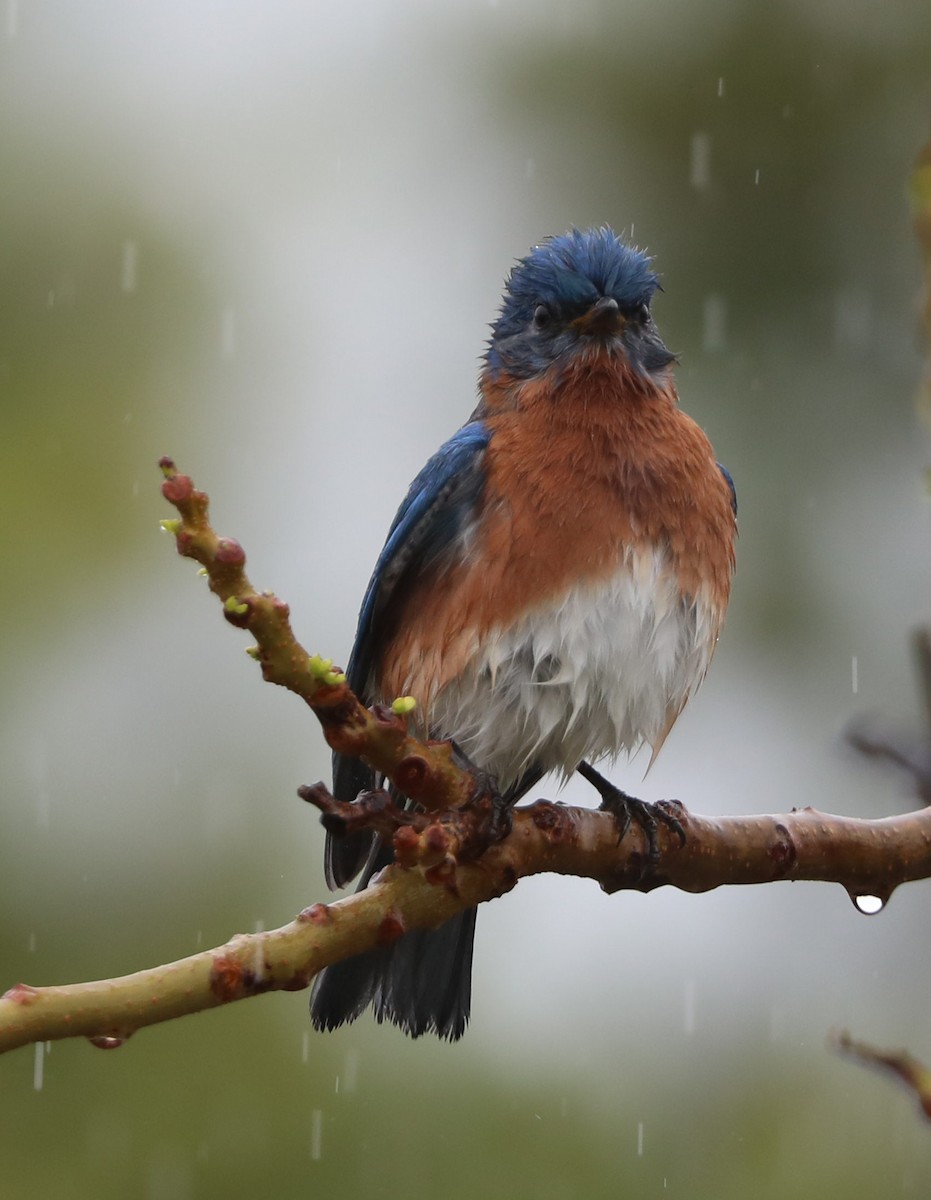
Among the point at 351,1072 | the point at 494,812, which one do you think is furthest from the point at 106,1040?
the point at 351,1072

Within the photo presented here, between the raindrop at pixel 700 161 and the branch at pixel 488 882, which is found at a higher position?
the raindrop at pixel 700 161

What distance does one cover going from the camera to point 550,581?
394 cm

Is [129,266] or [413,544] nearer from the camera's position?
[413,544]

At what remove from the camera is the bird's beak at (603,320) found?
4.41 meters

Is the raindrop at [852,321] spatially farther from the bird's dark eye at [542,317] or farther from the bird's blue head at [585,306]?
the bird's dark eye at [542,317]

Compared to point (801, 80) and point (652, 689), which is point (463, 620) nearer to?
point (652, 689)

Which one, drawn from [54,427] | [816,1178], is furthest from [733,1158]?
[54,427]

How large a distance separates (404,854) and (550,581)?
1.21 metres

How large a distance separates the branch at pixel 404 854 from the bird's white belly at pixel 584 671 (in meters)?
0.44

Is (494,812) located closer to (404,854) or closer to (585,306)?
(404,854)

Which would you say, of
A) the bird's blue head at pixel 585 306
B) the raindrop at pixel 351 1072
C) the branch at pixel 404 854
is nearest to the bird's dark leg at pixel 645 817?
the branch at pixel 404 854

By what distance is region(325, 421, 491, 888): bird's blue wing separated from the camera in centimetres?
421

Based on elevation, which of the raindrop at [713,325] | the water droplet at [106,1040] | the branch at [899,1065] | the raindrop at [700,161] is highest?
the raindrop at [700,161]

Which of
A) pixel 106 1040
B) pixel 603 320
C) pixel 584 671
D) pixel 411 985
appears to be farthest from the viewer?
pixel 603 320
